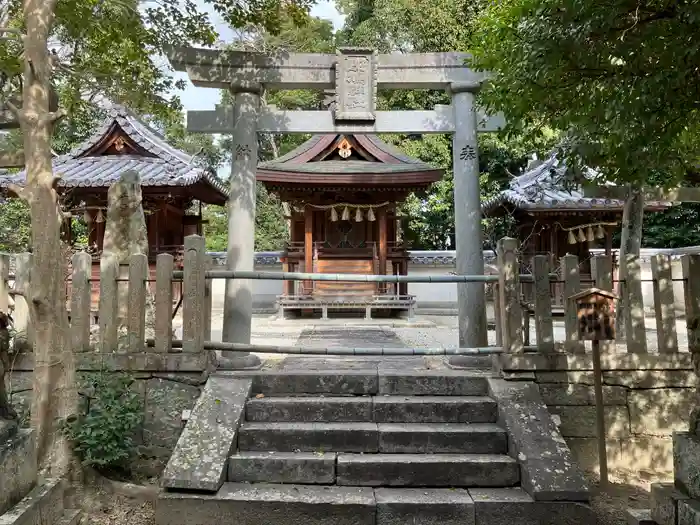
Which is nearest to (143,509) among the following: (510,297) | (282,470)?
(282,470)

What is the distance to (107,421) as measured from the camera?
13.0 feet

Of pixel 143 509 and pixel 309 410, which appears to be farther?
pixel 309 410

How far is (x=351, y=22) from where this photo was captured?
2753cm

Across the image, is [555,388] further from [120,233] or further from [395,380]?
[120,233]

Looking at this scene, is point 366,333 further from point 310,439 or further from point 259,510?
point 259,510

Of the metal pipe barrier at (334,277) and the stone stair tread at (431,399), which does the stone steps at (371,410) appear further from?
the metal pipe barrier at (334,277)

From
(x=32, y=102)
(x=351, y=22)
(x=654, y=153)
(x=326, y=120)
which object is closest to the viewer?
(x=32, y=102)

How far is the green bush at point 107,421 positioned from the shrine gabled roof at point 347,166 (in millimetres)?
9157

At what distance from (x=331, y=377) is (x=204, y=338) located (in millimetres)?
1307

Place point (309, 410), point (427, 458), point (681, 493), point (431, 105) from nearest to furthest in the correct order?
point (681, 493), point (427, 458), point (309, 410), point (431, 105)

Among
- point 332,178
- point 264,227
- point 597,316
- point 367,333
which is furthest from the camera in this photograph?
point 264,227

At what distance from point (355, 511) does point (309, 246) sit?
34.9ft

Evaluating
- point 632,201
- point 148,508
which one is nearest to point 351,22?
point 632,201

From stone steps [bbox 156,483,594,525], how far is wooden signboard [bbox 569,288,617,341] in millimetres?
1416
